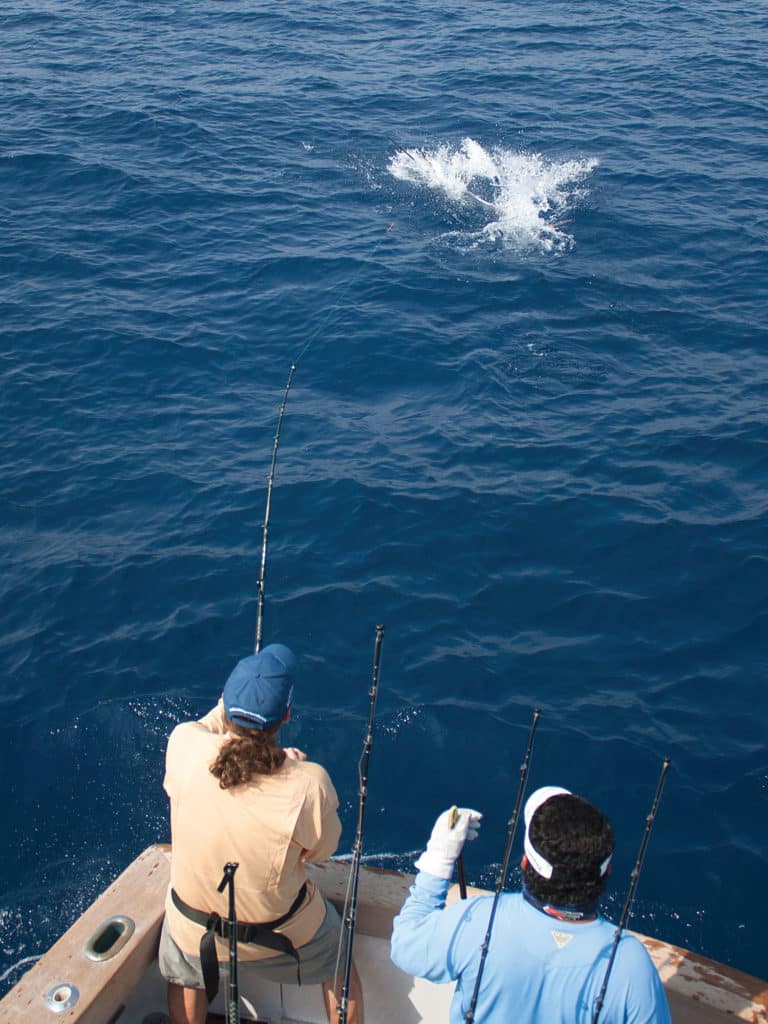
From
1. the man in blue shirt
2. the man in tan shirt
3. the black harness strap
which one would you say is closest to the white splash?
the man in tan shirt

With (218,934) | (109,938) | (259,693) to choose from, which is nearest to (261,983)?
(109,938)

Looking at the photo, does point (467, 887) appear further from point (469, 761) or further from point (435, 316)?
point (435, 316)

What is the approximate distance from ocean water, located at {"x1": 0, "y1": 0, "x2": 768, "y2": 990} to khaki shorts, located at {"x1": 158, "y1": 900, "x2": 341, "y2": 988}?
2599mm

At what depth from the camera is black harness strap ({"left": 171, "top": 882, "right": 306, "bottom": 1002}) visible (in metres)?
3.70

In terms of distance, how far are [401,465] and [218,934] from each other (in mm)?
7275

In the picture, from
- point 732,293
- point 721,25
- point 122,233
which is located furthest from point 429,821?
point 721,25

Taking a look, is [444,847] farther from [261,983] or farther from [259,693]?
[261,983]

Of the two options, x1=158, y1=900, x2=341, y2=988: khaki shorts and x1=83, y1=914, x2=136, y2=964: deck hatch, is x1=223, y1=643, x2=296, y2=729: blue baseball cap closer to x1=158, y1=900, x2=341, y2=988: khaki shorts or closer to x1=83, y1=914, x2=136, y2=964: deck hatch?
x1=158, y1=900, x2=341, y2=988: khaki shorts

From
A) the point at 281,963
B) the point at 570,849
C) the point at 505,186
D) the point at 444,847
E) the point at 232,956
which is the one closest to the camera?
the point at 570,849

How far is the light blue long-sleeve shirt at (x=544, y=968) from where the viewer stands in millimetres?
2941

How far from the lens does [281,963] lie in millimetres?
4004

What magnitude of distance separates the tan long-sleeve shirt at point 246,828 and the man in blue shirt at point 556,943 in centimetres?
71

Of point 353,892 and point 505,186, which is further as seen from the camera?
point 505,186

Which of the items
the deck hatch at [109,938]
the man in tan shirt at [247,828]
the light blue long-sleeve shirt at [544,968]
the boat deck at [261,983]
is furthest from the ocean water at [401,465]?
the light blue long-sleeve shirt at [544,968]
